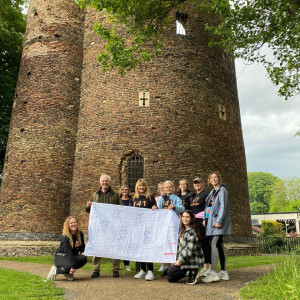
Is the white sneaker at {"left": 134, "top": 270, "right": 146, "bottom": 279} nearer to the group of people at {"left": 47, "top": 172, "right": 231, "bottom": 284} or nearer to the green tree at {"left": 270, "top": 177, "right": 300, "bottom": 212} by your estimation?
the group of people at {"left": 47, "top": 172, "right": 231, "bottom": 284}

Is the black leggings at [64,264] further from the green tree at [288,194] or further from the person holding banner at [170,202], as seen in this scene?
the green tree at [288,194]

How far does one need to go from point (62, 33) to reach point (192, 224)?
503 inches

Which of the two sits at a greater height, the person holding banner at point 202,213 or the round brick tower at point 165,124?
the round brick tower at point 165,124

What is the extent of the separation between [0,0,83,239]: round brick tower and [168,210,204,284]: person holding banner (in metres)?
8.84

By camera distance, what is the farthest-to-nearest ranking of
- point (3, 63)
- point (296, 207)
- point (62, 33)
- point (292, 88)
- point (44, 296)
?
point (296, 207) < point (3, 63) < point (62, 33) < point (292, 88) < point (44, 296)

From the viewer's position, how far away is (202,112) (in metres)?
14.0

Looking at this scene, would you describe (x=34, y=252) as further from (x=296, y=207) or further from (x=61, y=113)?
(x=296, y=207)

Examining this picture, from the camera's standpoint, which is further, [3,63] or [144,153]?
[3,63]

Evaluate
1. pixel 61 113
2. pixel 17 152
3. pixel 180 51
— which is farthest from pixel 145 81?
pixel 17 152

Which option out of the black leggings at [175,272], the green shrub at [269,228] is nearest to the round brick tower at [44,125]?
the black leggings at [175,272]

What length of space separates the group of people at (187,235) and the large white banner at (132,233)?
0.21 m

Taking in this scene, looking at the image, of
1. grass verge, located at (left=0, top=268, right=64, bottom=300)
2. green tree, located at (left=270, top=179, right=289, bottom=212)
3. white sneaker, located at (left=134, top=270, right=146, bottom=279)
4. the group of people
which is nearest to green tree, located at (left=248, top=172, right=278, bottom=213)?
green tree, located at (left=270, top=179, right=289, bottom=212)

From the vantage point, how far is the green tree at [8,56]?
18.6m

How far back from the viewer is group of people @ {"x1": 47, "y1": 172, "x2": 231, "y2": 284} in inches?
236
